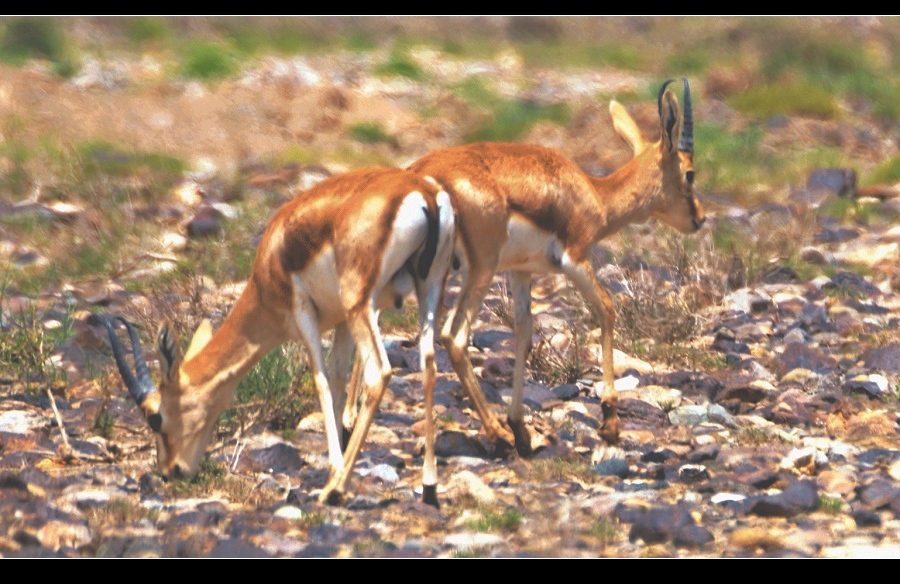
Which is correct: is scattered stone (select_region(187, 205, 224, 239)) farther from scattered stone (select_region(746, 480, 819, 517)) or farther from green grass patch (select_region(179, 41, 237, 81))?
green grass patch (select_region(179, 41, 237, 81))

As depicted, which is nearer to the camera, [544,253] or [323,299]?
[323,299]

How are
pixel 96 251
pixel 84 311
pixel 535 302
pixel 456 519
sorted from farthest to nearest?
pixel 96 251 → pixel 535 302 → pixel 84 311 → pixel 456 519

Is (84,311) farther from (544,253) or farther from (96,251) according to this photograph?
(544,253)

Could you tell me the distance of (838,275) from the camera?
506 inches

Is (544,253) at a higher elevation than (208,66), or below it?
higher

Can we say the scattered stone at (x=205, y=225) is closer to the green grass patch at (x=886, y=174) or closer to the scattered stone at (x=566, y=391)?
the scattered stone at (x=566, y=391)

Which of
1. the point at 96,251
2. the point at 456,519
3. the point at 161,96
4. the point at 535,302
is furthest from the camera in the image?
the point at 161,96

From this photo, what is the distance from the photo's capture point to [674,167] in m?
9.74

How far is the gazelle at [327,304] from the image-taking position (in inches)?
289

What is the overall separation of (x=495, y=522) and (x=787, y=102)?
17.3 metres

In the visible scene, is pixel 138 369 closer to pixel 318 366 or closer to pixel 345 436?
pixel 318 366

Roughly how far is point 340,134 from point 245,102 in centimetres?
194

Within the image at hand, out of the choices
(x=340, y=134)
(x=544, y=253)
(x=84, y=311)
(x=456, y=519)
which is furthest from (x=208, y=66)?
(x=456, y=519)

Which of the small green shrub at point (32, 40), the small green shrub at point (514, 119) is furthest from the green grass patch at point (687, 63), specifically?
the small green shrub at point (32, 40)
